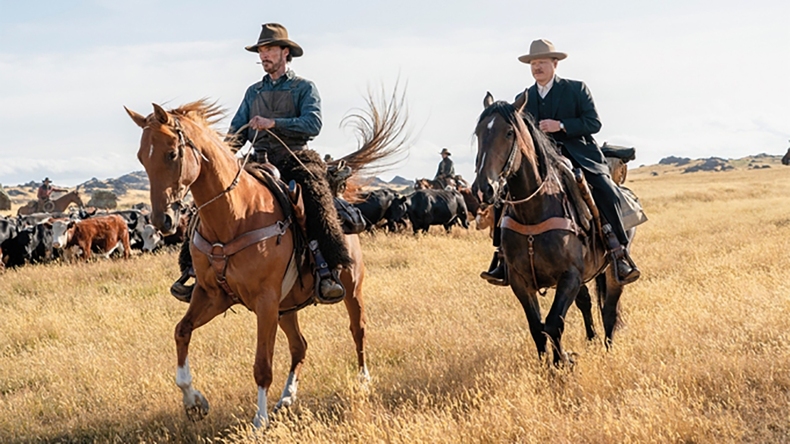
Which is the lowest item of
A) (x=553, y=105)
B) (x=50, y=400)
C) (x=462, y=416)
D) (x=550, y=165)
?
(x=50, y=400)

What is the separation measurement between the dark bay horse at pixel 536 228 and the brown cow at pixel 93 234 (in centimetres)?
1477

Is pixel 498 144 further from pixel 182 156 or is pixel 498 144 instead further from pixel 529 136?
pixel 182 156

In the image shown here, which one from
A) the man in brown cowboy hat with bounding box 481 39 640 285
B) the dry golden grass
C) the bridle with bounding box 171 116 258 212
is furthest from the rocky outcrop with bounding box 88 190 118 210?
the bridle with bounding box 171 116 258 212

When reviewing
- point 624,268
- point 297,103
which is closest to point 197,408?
point 297,103

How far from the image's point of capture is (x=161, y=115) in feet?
17.0

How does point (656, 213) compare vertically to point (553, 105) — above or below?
below

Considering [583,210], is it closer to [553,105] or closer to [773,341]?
[553,105]

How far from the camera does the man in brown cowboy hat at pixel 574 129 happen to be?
7195 mm

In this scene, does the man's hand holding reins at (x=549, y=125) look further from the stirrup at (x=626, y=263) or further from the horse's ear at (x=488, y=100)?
the stirrup at (x=626, y=263)

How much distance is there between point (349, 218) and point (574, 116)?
8.00 feet

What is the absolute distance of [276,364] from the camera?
8102 millimetres

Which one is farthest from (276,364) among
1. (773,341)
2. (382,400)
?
(773,341)

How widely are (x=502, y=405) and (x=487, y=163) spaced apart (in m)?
1.83

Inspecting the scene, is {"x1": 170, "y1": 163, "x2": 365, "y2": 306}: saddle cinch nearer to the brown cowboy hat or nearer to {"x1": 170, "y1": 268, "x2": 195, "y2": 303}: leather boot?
{"x1": 170, "y1": 268, "x2": 195, "y2": 303}: leather boot
